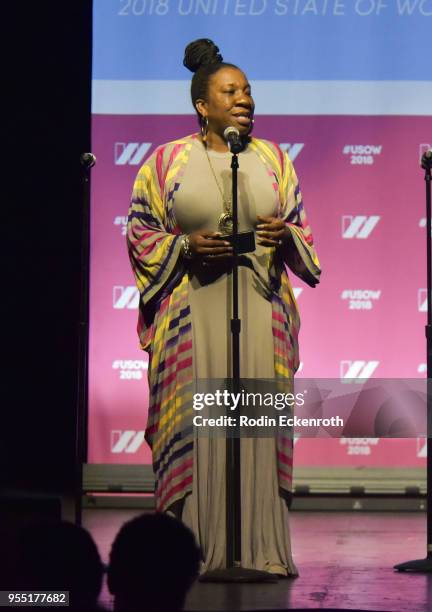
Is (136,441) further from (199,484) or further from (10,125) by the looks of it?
(199,484)

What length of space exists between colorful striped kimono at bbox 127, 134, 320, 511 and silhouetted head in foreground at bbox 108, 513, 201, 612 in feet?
6.99

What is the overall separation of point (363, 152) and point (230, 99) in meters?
2.62

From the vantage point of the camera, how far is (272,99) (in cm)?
703

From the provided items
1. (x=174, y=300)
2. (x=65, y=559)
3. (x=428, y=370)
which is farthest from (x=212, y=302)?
(x=65, y=559)

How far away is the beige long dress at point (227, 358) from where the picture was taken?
174 inches

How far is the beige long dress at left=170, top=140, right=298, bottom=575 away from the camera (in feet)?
14.5

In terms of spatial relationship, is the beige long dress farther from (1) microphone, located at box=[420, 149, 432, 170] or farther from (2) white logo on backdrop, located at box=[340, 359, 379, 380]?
(2) white logo on backdrop, located at box=[340, 359, 379, 380]

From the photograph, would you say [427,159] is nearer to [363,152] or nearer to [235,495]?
[235,495]

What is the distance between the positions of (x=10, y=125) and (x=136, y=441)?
195 centimetres

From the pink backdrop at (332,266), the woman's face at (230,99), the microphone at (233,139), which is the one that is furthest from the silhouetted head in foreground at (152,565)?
the pink backdrop at (332,266)

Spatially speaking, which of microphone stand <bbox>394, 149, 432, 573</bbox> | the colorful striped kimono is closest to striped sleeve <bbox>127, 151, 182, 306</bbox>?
the colorful striped kimono

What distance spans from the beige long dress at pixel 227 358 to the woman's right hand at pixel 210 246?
112 millimetres

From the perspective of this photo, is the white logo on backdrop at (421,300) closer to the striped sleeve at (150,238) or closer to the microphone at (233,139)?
the striped sleeve at (150,238)

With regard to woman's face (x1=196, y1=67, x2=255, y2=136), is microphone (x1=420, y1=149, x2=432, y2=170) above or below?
below
